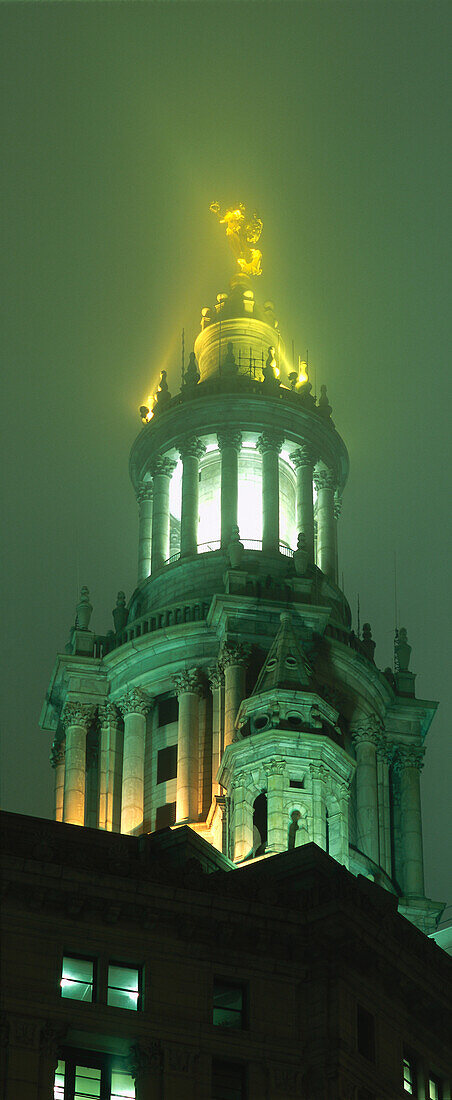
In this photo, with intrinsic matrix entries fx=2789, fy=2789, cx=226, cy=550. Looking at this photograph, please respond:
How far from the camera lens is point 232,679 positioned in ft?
449

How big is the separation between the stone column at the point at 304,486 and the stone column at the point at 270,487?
1.78m

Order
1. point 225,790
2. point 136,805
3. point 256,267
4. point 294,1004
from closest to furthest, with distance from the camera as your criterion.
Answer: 1. point 294,1004
2. point 225,790
3. point 136,805
4. point 256,267

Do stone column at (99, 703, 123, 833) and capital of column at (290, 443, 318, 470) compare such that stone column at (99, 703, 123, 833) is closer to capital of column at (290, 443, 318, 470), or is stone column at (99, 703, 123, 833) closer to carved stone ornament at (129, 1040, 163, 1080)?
capital of column at (290, 443, 318, 470)

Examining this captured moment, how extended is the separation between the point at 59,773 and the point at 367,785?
16835 millimetres

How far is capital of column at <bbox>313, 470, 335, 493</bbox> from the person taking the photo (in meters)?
153

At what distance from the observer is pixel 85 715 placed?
472 feet

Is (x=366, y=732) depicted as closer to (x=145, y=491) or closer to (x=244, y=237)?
(x=145, y=491)

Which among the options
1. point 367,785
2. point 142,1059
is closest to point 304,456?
point 367,785

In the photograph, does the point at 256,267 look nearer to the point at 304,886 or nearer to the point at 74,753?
the point at 74,753

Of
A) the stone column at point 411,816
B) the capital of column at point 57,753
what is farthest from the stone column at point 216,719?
the stone column at point 411,816

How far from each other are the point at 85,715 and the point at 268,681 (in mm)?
18091

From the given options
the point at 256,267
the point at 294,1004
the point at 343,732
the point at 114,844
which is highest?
the point at 256,267

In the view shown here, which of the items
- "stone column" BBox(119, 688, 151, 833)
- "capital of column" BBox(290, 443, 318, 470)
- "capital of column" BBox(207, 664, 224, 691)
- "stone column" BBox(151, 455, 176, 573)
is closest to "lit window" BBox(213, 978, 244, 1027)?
"stone column" BBox(119, 688, 151, 833)

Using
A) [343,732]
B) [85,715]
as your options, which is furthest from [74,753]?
[343,732]
